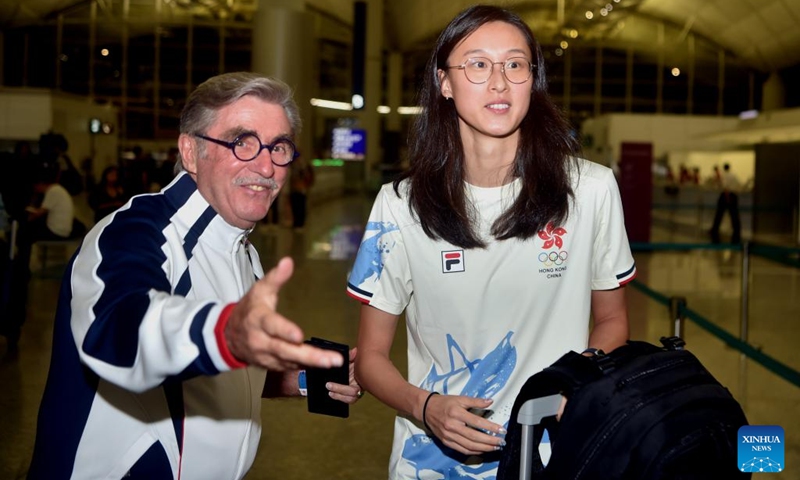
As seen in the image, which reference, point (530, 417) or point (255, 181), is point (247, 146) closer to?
point (255, 181)

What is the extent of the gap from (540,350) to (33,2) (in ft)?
146

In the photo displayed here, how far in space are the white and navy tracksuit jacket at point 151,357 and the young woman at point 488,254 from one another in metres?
0.34

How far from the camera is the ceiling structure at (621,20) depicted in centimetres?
3956

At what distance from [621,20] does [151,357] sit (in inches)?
1787

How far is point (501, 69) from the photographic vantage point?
2.11m

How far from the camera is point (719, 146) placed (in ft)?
105

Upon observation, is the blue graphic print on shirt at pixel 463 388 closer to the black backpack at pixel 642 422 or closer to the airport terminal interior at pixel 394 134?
the black backpack at pixel 642 422

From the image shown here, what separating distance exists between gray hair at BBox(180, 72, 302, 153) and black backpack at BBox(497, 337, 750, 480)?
0.85 metres

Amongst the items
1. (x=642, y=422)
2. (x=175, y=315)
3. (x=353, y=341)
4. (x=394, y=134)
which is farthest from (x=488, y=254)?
(x=394, y=134)

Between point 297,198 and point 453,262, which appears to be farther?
point 297,198

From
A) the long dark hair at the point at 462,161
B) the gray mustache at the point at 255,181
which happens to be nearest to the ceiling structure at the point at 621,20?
the long dark hair at the point at 462,161

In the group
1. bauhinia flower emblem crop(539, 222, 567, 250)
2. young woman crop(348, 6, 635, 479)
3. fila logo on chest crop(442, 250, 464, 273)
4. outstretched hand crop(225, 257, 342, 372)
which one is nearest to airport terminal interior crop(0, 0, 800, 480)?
young woman crop(348, 6, 635, 479)

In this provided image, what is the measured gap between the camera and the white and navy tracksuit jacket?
4.58 ft

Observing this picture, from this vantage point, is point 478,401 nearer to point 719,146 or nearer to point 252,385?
point 252,385
